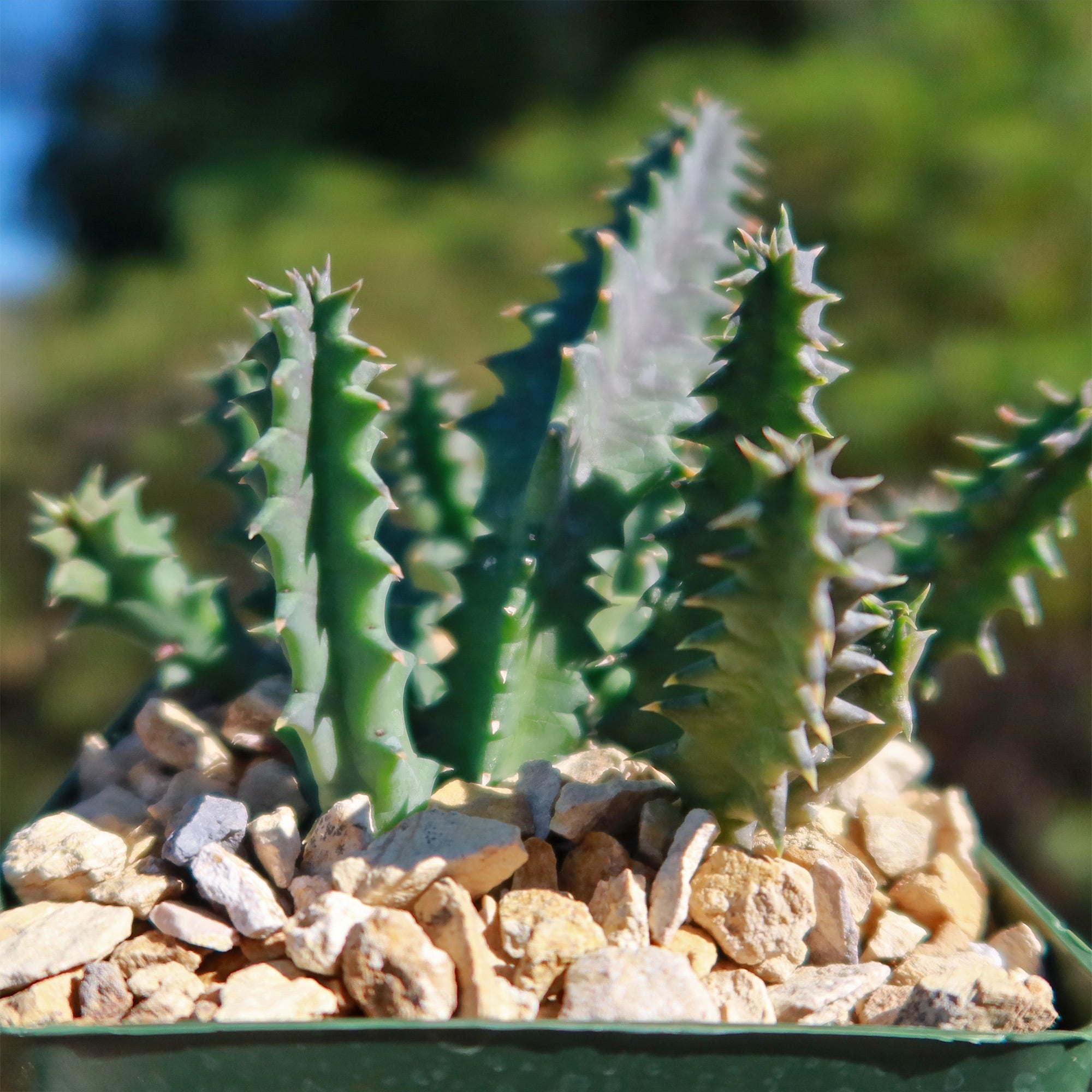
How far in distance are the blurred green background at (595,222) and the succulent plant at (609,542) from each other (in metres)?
1.72

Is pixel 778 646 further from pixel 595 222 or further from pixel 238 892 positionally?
pixel 595 222

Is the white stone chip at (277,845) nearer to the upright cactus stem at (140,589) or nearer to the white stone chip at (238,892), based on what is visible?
the white stone chip at (238,892)

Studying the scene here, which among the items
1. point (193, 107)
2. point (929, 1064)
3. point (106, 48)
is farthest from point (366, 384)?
point (106, 48)

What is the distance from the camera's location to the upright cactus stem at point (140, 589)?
2.80 ft

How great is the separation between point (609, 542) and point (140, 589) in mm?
365

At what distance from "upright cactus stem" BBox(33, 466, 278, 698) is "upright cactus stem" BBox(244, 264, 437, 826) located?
213 millimetres

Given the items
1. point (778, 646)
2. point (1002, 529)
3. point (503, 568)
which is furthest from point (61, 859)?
point (1002, 529)

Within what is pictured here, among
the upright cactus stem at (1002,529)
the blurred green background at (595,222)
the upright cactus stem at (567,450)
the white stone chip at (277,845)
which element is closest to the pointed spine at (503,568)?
the upright cactus stem at (567,450)

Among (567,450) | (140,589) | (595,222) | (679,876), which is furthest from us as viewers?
(595,222)

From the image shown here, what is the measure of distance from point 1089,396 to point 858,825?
33 cm

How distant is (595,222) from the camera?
118 inches

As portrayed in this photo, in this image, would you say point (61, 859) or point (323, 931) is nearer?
point (323, 931)

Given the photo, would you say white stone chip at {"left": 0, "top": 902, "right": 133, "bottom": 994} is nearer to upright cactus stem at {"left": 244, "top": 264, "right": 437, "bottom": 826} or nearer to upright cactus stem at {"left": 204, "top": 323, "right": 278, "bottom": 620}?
upright cactus stem at {"left": 244, "top": 264, "right": 437, "bottom": 826}

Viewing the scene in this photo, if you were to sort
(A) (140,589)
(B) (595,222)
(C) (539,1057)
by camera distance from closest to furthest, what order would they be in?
(C) (539,1057) < (A) (140,589) < (B) (595,222)
